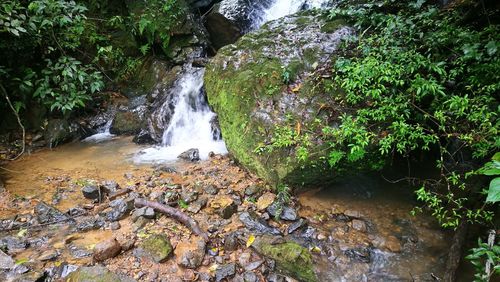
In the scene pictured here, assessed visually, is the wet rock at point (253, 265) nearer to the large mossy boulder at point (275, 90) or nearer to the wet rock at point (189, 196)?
the large mossy boulder at point (275, 90)

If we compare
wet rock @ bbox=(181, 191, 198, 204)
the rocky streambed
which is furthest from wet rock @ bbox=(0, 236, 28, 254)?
wet rock @ bbox=(181, 191, 198, 204)

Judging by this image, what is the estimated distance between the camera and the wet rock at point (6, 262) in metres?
3.29

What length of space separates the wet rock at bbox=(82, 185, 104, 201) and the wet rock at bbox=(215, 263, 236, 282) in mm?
2172

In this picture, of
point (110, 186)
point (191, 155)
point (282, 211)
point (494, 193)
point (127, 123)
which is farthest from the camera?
point (127, 123)

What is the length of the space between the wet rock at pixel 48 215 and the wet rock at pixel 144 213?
0.81 meters

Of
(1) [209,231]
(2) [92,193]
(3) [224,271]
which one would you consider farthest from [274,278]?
(2) [92,193]

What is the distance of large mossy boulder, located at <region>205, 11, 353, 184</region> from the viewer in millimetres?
4521

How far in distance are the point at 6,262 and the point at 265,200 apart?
2912 millimetres

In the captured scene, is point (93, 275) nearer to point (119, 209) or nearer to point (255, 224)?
point (119, 209)

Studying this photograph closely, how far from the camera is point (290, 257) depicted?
361 cm

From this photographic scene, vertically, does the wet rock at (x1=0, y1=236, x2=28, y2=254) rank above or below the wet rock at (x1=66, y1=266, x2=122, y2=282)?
above

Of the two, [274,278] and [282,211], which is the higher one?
[282,211]

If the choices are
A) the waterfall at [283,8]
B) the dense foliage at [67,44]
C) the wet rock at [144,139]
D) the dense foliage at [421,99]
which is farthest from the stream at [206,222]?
the waterfall at [283,8]

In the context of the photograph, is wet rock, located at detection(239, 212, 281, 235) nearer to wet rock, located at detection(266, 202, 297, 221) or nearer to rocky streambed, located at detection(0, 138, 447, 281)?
rocky streambed, located at detection(0, 138, 447, 281)
